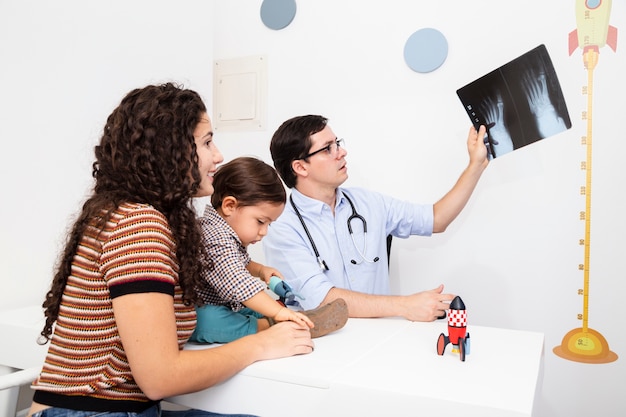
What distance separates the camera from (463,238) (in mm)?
2389

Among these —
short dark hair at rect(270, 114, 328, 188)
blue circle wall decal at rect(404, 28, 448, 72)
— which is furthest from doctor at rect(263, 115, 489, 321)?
blue circle wall decal at rect(404, 28, 448, 72)

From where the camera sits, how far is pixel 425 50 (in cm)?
240

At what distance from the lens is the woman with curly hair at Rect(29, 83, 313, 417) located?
3.36ft

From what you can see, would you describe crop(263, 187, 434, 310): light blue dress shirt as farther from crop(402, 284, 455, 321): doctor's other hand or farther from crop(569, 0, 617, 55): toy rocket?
crop(569, 0, 617, 55): toy rocket

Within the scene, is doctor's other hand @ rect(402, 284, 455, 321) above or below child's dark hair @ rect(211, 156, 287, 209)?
below

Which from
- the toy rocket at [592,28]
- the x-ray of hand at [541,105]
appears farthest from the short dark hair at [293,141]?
the toy rocket at [592,28]

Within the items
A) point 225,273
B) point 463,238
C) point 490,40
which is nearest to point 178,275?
point 225,273

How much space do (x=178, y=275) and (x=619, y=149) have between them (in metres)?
1.73

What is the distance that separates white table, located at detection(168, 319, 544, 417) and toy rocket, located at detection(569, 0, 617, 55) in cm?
131

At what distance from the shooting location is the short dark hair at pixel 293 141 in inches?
84.9

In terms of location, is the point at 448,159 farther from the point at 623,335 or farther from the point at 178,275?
the point at 178,275

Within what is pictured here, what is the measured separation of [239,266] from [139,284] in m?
0.34

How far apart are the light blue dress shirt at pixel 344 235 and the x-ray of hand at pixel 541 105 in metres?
0.51

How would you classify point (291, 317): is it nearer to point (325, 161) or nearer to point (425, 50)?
point (325, 161)
